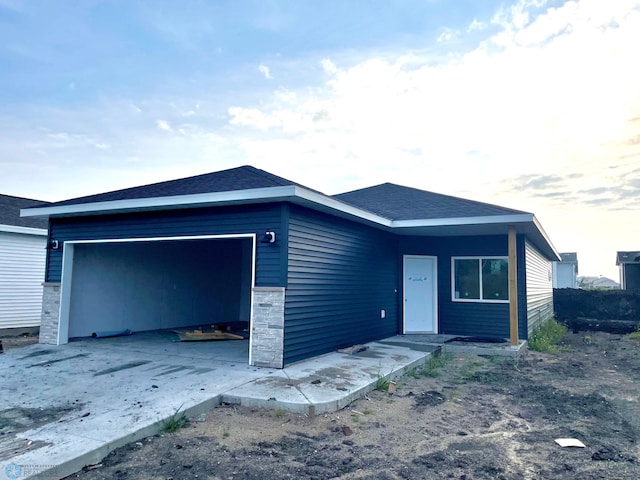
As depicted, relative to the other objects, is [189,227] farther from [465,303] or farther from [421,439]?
[465,303]

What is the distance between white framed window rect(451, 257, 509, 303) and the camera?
1097 centimetres

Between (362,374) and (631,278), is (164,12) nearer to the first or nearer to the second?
(362,374)

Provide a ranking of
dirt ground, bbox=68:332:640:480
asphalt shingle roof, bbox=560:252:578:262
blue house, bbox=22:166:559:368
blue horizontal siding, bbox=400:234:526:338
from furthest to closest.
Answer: asphalt shingle roof, bbox=560:252:578:262 → blue horizontal siding, bbox=400:234:526:338 → blue house, bbox=22:166:559:368 → dirt ground, bbox=68:332:640:480

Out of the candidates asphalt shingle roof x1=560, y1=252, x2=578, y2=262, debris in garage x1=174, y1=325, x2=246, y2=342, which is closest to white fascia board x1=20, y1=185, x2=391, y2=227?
debris in garage x1=174, y1=325, x2=246, y2=342

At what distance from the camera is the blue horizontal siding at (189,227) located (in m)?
7.10

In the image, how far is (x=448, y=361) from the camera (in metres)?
8.71

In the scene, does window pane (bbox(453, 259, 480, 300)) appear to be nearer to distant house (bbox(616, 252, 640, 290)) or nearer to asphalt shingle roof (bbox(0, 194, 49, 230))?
asphalt shingle roof (bbox(0, 194, 49, 230))

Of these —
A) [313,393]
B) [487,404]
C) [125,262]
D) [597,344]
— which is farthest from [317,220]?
[597,344]

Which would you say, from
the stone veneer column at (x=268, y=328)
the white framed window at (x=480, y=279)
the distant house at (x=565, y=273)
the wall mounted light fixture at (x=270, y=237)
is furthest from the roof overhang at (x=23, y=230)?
the distant house at (x=565, y=273)

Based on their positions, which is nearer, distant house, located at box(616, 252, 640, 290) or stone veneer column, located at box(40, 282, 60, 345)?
stone veneer column, located at box(40, 282, 60, 345)

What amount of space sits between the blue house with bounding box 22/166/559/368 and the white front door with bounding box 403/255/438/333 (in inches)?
1.0

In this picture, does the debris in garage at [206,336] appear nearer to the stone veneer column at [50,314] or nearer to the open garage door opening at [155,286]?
the open garage door opening at [155,286]

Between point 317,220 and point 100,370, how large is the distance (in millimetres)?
4206

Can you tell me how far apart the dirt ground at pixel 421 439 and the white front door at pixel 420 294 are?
4435 millimetres
